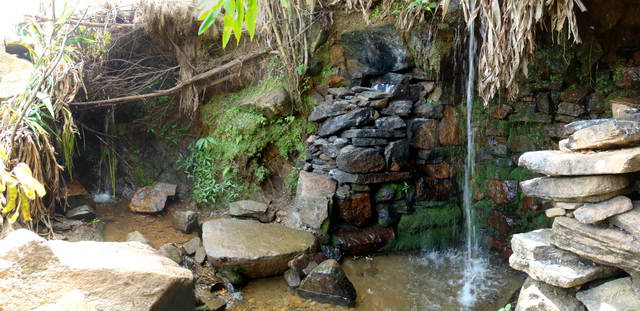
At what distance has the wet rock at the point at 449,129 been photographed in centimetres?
488

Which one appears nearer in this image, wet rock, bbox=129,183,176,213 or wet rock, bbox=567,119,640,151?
wet rock, bbox=567,119,640,151

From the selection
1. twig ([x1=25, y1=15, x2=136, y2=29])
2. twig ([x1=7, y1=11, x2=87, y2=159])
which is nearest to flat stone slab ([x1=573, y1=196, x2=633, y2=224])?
twig ([x1=7, y1=11, x2=87, y2=159])

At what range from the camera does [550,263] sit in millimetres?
2365

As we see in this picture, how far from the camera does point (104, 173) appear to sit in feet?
18.9

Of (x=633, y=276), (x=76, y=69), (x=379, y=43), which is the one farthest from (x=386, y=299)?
(x=76, y=69)

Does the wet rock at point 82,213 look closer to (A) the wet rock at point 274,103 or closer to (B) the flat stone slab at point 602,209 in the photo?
(A) the wet rock at point 274,103

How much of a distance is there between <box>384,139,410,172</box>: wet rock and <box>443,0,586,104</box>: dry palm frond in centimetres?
108

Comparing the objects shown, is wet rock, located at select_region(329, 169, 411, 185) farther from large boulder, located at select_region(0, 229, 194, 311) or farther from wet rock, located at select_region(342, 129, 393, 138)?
large boulder, located at select_region(0, 229, 194, 311)

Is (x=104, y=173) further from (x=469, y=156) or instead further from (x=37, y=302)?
(x=469, y=156)

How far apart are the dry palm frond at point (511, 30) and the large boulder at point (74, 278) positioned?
9.98 ft

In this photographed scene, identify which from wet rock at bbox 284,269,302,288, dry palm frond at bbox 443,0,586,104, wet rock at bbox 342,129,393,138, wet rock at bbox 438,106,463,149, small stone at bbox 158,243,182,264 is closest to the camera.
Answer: dry palm frond at bbox 443,0,586,104

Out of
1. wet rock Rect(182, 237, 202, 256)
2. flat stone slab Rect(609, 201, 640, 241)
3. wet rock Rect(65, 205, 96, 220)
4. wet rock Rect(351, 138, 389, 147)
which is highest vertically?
wet rock Rect(351, 138, 389, 147)

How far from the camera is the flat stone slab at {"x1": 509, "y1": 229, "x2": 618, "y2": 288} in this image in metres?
2.21

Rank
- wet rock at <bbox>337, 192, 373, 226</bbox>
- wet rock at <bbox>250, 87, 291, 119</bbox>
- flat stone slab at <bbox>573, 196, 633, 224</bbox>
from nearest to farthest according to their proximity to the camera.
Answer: flat stone slab at <bbox>573, 196, 633, 224</bbox>
wet rock at <bbox>337, 192, 373, 226</bbox>
wet rock at <bbox>250, 87, 291, 119</bbox>
